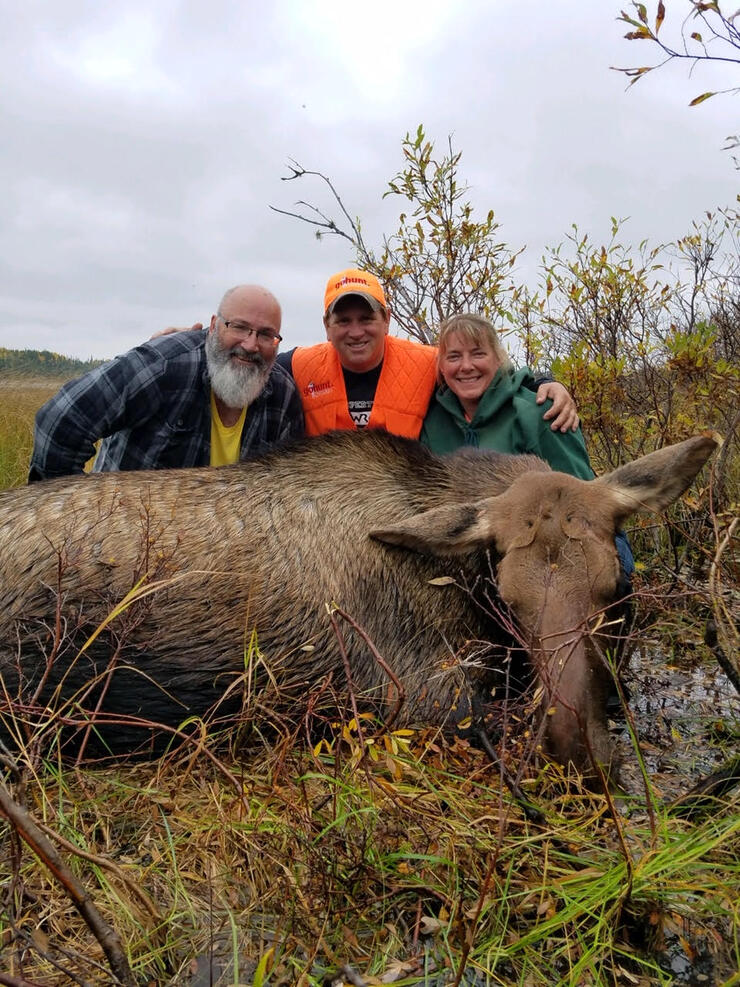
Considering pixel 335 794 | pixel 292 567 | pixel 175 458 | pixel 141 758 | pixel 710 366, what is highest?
pixel 710 366

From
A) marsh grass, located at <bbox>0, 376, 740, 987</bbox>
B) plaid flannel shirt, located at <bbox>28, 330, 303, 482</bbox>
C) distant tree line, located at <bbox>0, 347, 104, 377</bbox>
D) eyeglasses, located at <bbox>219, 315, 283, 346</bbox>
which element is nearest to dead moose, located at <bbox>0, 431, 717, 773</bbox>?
marsh grass, located at <bbox>0, 376, 740, 987</bbox>

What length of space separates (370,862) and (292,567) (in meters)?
1.57

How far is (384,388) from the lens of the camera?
539 cm

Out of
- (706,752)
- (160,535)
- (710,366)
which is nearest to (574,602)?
(706,752)

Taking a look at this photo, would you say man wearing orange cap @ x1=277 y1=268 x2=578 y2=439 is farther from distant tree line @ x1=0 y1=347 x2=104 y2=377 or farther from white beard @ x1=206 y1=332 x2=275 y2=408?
distant tree line @ x1=0 y1=347 x2=104 y2=377

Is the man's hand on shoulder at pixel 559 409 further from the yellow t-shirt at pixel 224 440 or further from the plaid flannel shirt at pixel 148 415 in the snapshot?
the yellow t-shirt at pixel 224 440

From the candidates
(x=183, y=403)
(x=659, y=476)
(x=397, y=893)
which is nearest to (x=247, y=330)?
(x=183, y=403)

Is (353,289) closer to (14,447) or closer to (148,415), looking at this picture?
(148,415)

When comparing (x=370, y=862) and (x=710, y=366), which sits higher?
(x=710, y=366)

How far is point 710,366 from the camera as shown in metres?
5.35

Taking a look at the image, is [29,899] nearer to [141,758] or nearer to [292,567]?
[141,758]

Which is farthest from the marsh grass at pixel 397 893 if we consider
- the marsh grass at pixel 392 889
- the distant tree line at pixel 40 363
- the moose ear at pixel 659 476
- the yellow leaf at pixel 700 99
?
the distant tree line at pixel 40 363

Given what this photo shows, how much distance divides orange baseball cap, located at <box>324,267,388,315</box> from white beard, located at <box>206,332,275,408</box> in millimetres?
654

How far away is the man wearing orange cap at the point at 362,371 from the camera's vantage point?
17.6ft
